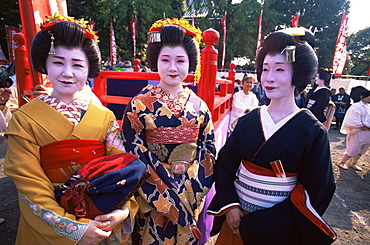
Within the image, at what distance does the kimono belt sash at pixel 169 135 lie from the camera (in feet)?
5.30

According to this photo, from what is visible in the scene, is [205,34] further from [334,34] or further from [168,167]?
[334,34]

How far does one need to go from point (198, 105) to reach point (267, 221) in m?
0.93

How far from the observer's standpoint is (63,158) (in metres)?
1.21

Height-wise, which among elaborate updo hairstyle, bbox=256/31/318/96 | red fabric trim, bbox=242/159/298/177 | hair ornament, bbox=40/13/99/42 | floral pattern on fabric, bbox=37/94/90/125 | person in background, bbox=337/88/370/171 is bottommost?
person in background, bbox=337/88/370/171

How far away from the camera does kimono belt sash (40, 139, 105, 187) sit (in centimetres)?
121

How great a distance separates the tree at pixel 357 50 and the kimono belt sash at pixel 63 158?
2809 centimetres

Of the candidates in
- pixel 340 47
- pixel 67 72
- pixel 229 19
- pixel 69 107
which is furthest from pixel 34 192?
pixel 229 19

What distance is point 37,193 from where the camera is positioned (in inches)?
44.0

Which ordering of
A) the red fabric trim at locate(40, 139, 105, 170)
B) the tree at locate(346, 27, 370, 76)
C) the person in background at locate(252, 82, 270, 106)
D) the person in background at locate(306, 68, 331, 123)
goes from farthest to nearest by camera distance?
the tree at locate(346, 27, 370, 76) → the person in background at locate(252, 82, 270, 106) → the person in background at locate(306, 68, 331, 123) → the red fabric trim at locate(40, 139, 105, 170)

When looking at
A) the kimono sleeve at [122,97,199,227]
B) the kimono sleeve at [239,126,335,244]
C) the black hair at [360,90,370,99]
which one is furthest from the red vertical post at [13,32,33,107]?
the black hair at [360,90,370,99]

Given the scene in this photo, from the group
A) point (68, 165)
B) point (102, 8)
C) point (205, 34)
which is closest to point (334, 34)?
point (102, 8)

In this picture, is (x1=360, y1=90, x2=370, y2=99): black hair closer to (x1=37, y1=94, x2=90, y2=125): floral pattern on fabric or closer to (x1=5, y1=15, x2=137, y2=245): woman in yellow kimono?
(x1=5, y1=15, x2=137, y2=245): woman in yellow kimono

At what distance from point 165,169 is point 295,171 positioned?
839 millimetres

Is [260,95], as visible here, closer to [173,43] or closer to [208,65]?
[208,65]
